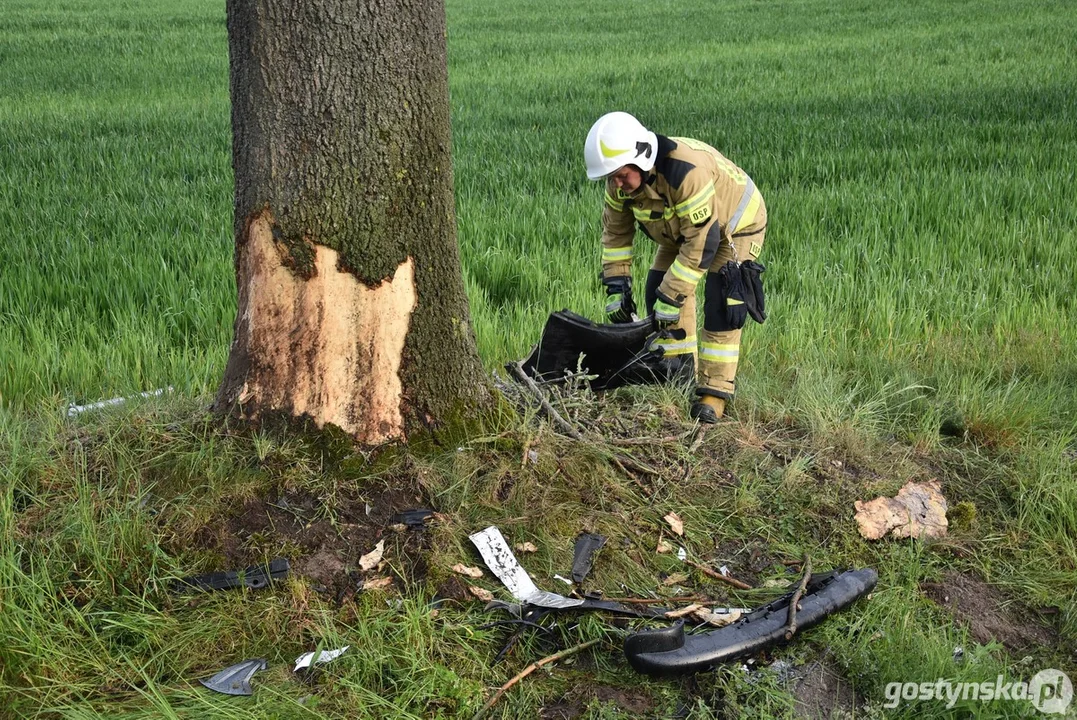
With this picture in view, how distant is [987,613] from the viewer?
3.23m

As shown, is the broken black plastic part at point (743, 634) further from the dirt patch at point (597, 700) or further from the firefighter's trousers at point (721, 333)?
the firefighter's trousers at point (721, 333)

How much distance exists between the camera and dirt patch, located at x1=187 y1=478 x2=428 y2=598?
9.98 feet

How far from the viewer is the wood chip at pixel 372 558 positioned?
3.05 m

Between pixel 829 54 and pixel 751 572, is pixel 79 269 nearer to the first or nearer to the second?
pixel 751 572

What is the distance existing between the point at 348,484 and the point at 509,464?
56 cm

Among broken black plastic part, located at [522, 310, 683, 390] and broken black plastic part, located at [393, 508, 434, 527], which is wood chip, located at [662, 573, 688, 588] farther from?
broken black plastic part, located at [522, 310, 683, 390]

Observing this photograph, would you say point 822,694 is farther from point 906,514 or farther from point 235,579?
point 235,579

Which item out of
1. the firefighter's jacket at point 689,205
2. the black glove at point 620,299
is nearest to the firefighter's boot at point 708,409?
the firefighter's jacket at point 689,205

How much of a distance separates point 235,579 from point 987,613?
237cm

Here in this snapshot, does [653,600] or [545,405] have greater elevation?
[545,405]

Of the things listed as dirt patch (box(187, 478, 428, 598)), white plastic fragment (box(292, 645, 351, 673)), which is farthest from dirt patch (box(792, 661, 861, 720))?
white plastic fragment (box(292, 645, 351, 673))

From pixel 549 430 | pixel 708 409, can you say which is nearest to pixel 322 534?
pixel 549 430

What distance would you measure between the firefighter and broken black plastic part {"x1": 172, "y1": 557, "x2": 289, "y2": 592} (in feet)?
6.20

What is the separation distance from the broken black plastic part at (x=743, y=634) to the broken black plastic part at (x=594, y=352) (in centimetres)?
131
